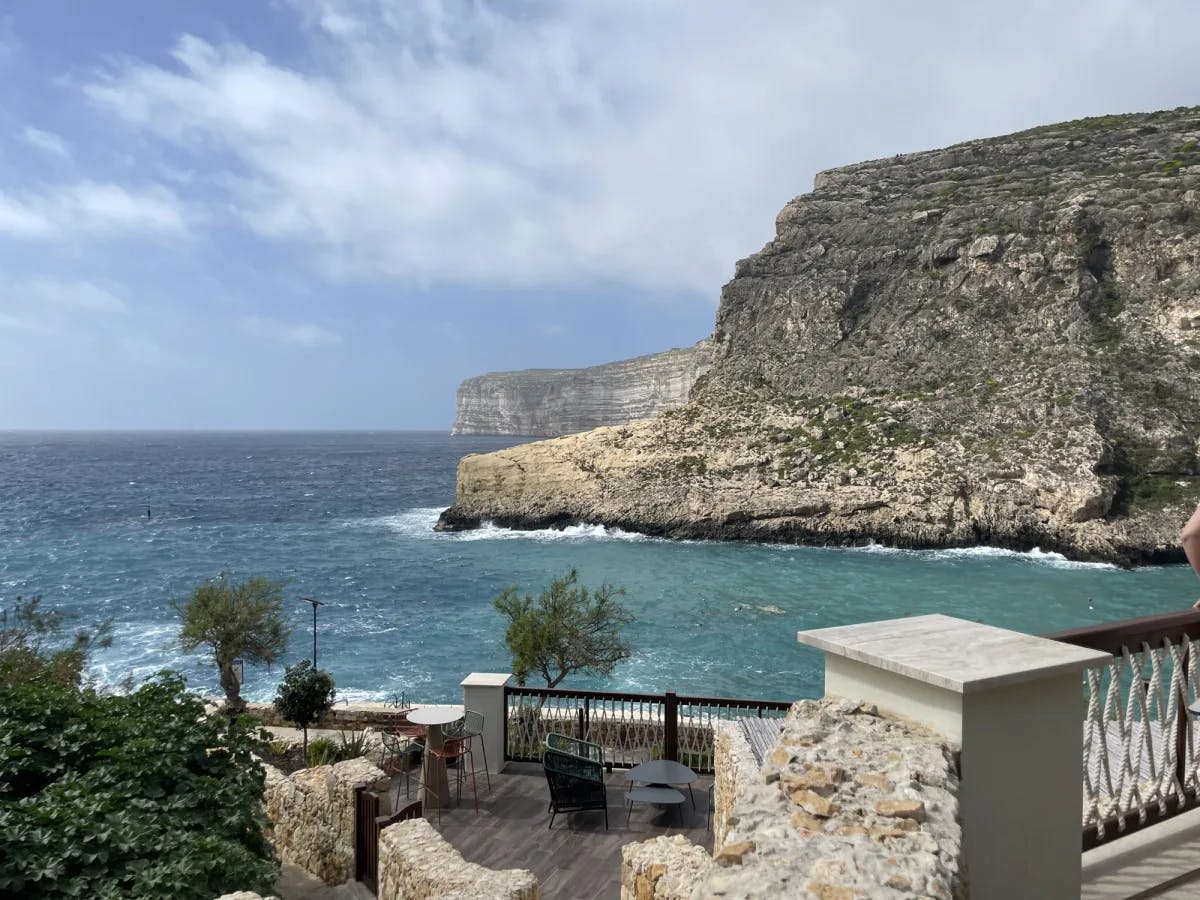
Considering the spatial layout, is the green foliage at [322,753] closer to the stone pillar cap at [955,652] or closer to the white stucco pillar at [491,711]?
the white stucco pillar at [491,711]

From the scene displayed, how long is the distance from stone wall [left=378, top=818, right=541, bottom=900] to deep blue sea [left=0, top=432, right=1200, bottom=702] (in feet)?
51.9

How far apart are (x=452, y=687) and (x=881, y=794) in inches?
912

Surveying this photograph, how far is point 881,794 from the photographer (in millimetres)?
2477

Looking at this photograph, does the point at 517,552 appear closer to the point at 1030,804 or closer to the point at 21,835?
the point at 21,835

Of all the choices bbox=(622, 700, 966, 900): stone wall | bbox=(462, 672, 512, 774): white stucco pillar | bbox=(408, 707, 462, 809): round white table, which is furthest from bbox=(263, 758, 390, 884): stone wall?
bbox=(622, 700, 966, 900): stone wall

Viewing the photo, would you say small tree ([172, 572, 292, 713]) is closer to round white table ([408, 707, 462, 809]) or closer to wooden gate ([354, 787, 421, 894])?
round white table ([408, 707, 462, 809])

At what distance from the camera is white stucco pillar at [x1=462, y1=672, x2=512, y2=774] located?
423 inches

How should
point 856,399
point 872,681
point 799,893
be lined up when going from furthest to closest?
point 856,399
point 872,681
point 799,893

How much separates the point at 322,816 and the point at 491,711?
2.56 metres

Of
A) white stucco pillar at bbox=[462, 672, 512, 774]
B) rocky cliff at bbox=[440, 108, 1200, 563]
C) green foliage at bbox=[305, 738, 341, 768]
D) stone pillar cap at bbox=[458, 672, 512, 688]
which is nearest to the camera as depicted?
white stucco pillar at bbox=[462, 672, 512, 774]

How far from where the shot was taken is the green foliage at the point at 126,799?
520 centimetres

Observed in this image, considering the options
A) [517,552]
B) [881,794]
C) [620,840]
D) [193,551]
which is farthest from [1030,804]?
[193,551]

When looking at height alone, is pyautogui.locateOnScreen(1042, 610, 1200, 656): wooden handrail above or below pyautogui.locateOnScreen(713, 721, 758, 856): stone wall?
above

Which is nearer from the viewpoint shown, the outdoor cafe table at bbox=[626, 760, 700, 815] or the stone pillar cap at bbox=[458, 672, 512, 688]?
the outdoor cafe table at bbox=[626, 760, 700, 815]
